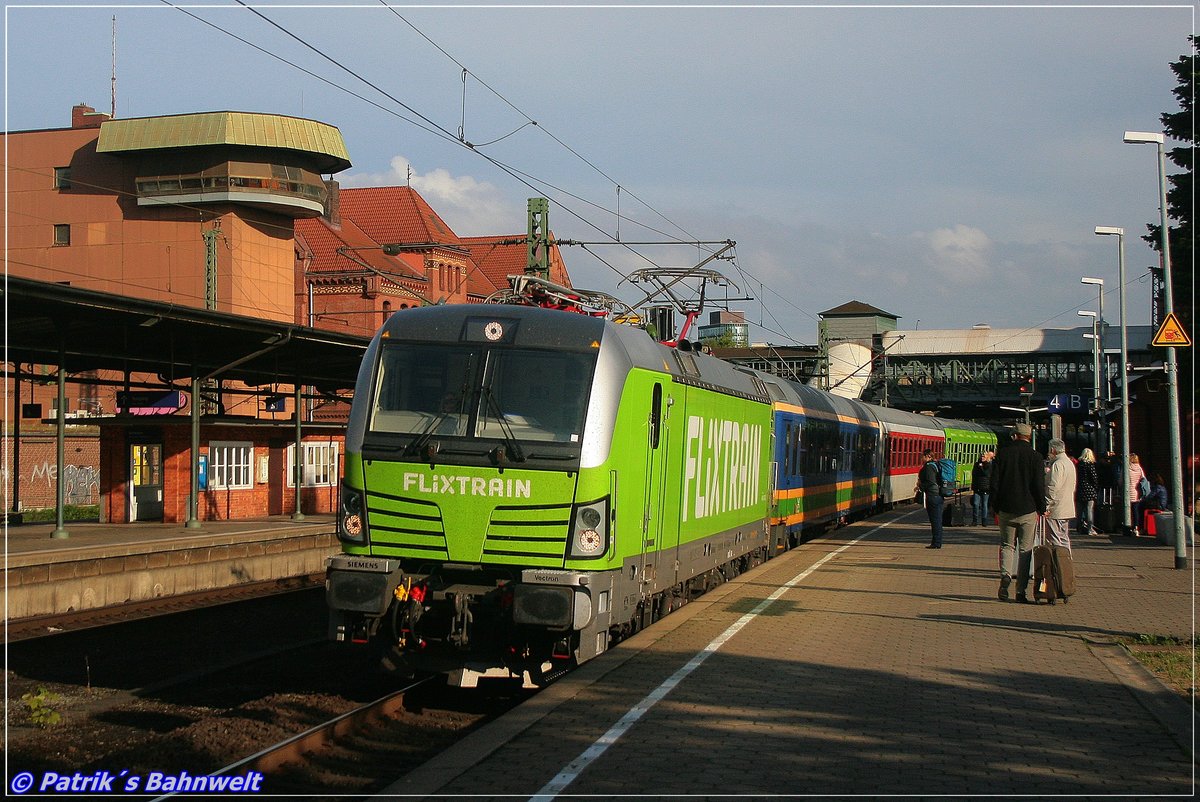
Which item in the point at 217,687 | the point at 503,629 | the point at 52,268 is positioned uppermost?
the point at 52,268

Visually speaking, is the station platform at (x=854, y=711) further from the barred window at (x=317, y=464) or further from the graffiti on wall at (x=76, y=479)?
the graffiti on wall at (x=76, y=479)

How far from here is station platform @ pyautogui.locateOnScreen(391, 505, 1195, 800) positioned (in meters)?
6.45

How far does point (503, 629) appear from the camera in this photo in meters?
9.20

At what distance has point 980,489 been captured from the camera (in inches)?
1099

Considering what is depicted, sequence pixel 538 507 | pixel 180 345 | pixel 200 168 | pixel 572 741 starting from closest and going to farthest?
pixel 572 741, pixel 538 507, pixel 180 345, pixel 200 168

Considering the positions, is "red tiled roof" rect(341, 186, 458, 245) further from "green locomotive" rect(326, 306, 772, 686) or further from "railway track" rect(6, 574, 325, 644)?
"green locomotive" rect(326, 306, 772, 686)

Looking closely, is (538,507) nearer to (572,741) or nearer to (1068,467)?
(572,741)

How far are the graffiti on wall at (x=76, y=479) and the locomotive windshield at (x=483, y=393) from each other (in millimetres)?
39479

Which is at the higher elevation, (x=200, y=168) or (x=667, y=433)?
(x=200, y=168)

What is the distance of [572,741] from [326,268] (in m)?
60.9

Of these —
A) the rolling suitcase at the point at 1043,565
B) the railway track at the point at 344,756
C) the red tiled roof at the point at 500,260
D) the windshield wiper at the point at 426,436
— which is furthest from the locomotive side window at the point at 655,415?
the red tiled roof at the point at 500,260

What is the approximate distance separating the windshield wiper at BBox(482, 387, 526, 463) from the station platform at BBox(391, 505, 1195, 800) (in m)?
1.72

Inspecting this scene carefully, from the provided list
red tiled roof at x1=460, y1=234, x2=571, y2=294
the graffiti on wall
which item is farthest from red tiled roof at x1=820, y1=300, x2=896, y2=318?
the graffiti on wall

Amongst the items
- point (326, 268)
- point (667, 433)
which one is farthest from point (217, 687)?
point (326, 268)
